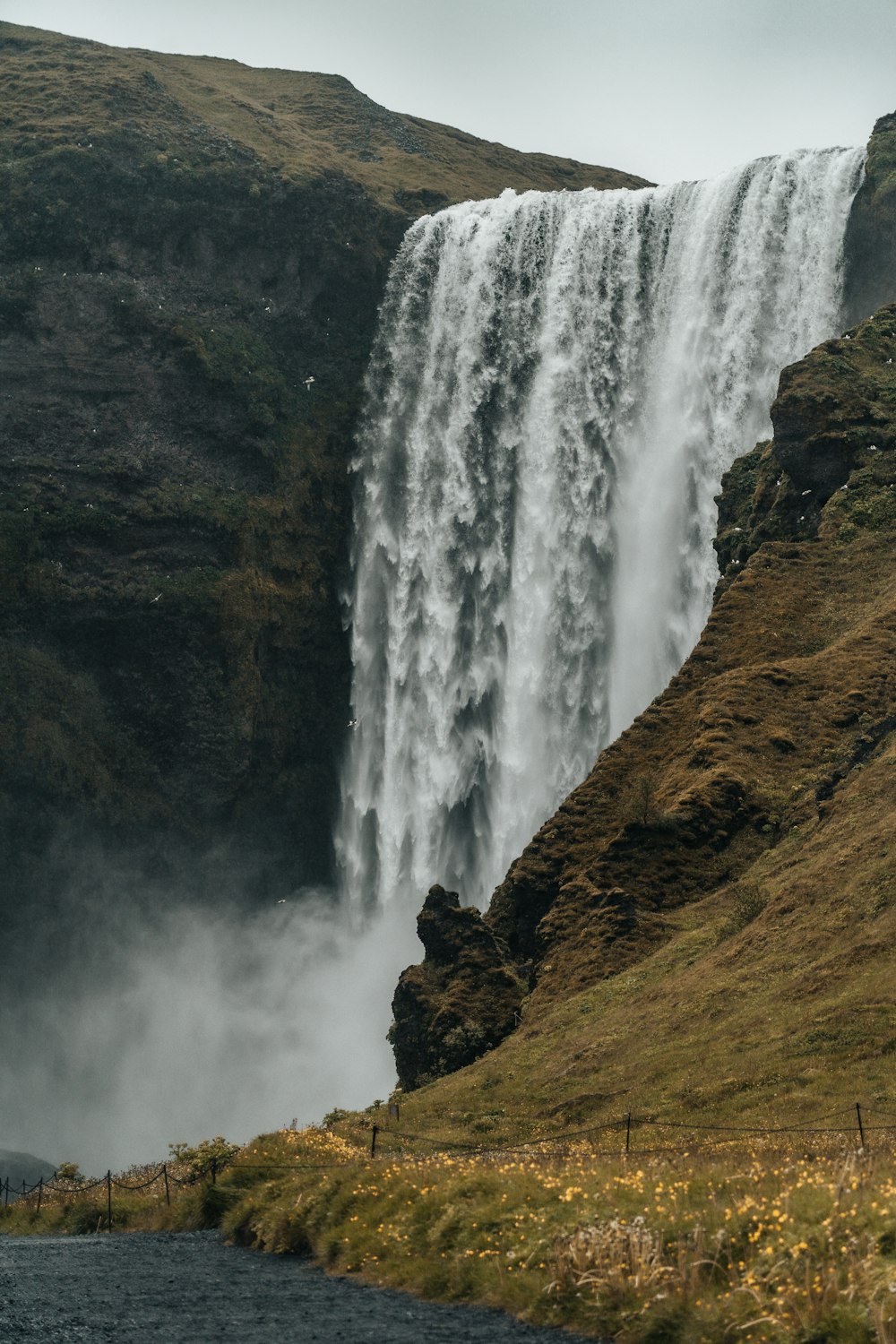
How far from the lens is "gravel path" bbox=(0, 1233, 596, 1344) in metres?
15.6

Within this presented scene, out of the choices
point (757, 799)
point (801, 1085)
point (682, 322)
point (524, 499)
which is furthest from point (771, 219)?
point (801, 1085)

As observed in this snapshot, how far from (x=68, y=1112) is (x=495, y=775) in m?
29.9

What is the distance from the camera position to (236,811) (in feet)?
278

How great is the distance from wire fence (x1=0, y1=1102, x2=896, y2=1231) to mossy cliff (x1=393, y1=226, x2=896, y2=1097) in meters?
1.59

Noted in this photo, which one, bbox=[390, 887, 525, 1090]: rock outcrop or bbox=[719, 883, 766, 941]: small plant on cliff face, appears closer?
Answer: bbox=[719, 883, 766, 941]: small plant on cliff face

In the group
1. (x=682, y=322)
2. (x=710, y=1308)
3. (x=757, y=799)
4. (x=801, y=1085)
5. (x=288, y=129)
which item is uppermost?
(x=288, y=129)

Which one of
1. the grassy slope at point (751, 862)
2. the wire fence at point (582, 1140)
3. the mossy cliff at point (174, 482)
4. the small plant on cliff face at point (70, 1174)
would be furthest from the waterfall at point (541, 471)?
the wire fence at point (582, 1140)

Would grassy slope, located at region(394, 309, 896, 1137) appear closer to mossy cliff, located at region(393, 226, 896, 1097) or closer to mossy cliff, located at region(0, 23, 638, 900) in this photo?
mossy cliff, located at region(393, 226, 896, 1097)

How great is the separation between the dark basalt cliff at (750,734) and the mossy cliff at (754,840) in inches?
3.1

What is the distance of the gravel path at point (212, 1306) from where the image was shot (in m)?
15.6

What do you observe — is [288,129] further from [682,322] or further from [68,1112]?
[68,1112]

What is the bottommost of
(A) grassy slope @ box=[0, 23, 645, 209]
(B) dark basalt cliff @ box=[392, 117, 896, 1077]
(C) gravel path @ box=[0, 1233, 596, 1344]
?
(C) gravel path @ box=[0, 1233, 596, 1344]

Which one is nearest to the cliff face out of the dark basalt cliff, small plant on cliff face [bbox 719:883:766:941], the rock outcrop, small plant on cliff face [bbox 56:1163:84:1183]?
the dark basalt cliff

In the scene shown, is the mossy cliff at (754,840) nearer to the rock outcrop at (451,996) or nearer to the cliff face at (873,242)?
the rock outcrop at (451,996)
